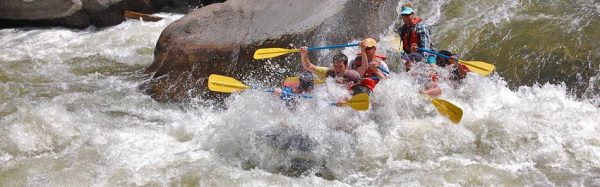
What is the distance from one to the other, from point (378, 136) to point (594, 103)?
2.28 meters

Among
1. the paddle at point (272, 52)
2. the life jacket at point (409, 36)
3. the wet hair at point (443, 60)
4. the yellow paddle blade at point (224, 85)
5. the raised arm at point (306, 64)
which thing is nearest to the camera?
the yellow paddle blade at point (224, 85)

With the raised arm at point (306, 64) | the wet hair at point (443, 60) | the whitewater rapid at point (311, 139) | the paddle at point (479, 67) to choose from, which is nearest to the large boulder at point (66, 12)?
the whitewater rapid at point (311, 139)

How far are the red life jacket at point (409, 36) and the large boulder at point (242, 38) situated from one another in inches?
24.9

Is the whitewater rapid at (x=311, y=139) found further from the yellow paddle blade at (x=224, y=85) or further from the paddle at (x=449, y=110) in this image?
the paddle at (x=449, y=110)

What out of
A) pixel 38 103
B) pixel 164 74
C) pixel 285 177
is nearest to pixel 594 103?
pixel 285 177

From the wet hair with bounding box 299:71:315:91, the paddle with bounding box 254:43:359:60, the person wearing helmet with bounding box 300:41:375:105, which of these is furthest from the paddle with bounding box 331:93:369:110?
the paddle with bounding box 254:43:359:60

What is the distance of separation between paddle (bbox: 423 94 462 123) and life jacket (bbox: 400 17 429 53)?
1.23 meters

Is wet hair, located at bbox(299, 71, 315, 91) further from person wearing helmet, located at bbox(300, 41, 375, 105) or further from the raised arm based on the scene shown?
the raised arm

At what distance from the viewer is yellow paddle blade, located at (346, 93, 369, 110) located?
5.20 meters

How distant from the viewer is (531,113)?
5.74 meters

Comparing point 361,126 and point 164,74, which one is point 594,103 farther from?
point 164,74

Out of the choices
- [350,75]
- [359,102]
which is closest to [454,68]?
[350,75]

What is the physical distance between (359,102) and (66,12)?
641 centimetres

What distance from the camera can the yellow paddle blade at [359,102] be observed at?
520 centimetres
